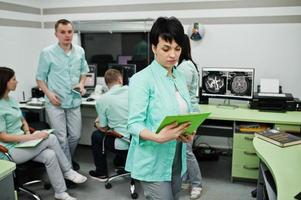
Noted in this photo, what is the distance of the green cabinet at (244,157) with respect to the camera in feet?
9.73

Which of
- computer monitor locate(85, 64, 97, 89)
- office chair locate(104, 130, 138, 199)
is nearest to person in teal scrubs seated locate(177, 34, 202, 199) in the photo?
office chair locate(104, 130, 138, 199)

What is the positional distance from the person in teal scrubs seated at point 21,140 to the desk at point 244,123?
1.54 meters

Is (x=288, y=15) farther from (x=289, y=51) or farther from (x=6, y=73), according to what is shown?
(x=6, y=73)

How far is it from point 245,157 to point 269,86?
87 cm

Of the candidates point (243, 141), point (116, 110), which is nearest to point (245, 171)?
point (243, 141)

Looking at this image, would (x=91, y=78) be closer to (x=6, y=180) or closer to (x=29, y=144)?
(x=29, y=144)

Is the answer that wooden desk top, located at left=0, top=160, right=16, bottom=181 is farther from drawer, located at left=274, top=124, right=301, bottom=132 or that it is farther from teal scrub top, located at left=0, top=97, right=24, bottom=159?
drawer, located at left=274, top=124, right=301, bottom=132

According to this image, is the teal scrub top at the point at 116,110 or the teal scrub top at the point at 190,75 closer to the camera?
the teal scrub top at the point at 190,75

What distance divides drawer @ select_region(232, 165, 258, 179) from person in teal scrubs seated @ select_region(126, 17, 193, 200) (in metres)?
1.75

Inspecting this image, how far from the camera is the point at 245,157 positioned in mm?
2992

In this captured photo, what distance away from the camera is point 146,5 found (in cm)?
380

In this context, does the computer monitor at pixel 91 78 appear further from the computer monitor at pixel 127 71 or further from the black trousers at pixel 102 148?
the black trousers at pixel 102 148

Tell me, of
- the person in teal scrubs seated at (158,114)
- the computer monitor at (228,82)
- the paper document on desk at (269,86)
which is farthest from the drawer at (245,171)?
the person in teal scrubs seated at (158,114)

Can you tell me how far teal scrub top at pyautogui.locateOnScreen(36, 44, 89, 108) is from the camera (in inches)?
119
